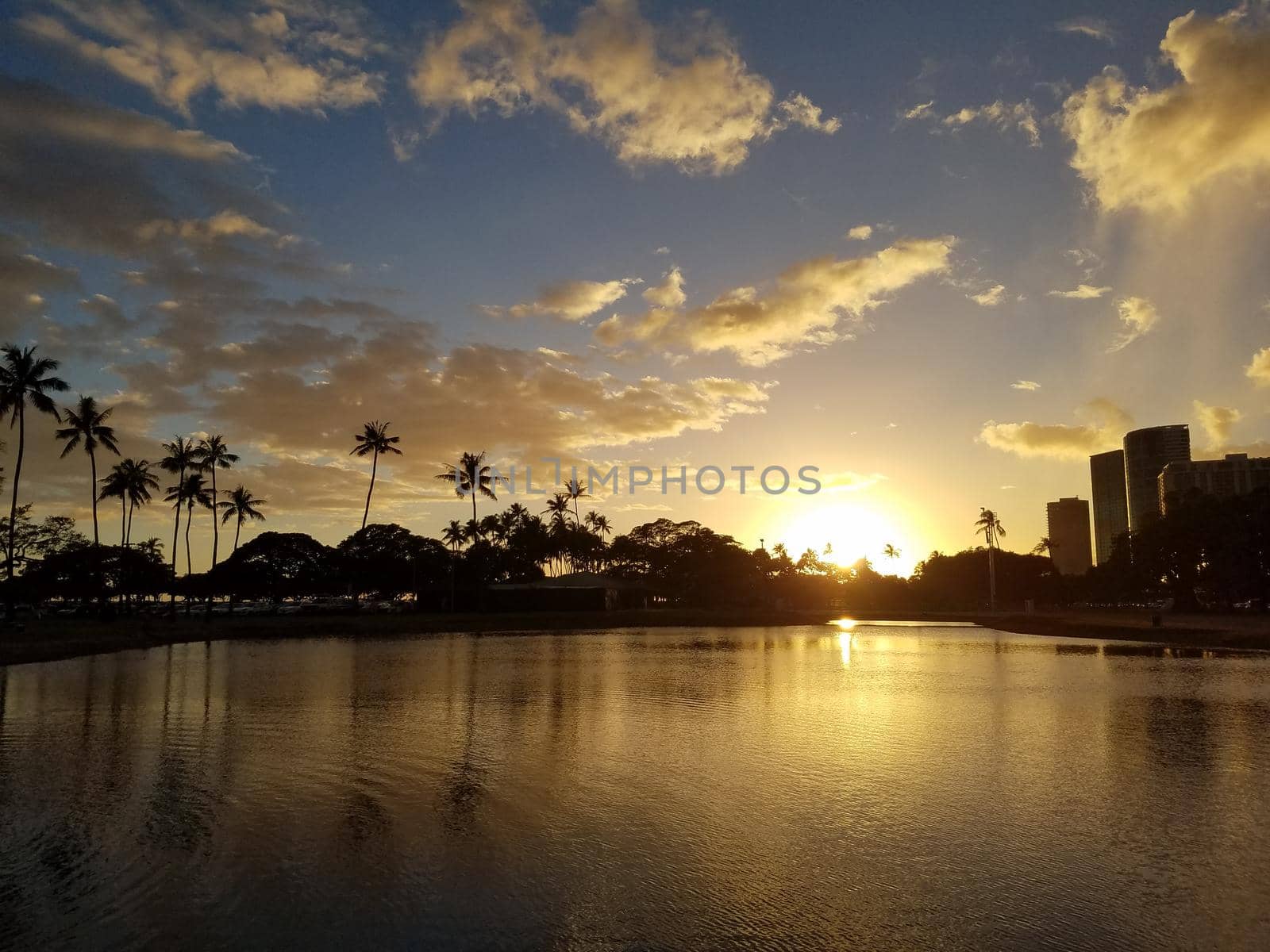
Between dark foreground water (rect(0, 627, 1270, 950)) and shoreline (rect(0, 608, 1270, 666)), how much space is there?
2235 centimetres

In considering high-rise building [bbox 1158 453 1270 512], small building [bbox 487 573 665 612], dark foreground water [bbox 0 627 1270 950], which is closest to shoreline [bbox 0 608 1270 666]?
small building [bbox 487 573 665 612]

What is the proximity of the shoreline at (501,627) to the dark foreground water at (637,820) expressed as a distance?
73.3ft

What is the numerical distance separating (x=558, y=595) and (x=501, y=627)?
64.3 ft

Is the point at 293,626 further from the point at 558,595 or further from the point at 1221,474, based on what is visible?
the point at 1221,474

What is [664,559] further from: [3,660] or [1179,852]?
[1179,852]

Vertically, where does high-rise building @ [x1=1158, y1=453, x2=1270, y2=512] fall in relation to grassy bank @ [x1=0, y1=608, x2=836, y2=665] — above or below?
→ above

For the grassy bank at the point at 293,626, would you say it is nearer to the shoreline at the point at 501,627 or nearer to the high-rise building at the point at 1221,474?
the shoreline at the point at 501,627

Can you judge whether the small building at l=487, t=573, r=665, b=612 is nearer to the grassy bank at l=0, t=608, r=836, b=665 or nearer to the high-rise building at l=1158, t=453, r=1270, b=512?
the grassy bank at l=0, t=608, r=836, b=665

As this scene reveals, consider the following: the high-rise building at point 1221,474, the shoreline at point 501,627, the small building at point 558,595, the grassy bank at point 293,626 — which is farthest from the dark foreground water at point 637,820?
the high-rise building at point 1221,474

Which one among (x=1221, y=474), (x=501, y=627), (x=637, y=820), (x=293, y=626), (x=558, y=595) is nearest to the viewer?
(x=637, y=820)

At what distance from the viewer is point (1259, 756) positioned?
532 inches

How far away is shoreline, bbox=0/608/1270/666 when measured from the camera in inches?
1575

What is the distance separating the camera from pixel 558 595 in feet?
A: 273

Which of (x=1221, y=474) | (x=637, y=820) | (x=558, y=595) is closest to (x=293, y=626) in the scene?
(x=558, y=595)
